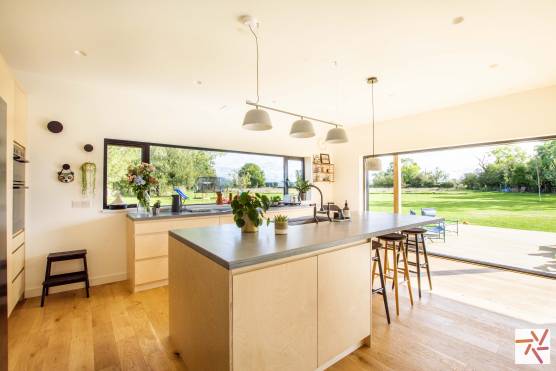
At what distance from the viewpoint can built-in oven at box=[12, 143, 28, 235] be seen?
2.56 meters

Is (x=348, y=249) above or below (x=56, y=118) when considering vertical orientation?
below

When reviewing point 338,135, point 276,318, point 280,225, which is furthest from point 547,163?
point 276,318

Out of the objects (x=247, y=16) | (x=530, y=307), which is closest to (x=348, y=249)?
(x=247, y=16)

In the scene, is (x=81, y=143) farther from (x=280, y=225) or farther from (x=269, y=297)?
(x=269, y=297)

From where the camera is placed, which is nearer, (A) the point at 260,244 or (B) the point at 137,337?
(A) the point at 260,244

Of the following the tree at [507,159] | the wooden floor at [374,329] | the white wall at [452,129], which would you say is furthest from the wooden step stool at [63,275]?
the tree at [507,159]

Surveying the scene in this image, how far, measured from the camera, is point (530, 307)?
105 inches

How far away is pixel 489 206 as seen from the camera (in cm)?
419

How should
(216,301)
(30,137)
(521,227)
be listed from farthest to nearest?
(521,227) → (30,137) → (216,301)

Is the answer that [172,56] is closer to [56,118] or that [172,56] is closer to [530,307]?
[56,118]

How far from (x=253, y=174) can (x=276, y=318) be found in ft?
12.1

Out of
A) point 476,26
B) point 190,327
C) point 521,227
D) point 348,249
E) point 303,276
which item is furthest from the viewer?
point 521,227

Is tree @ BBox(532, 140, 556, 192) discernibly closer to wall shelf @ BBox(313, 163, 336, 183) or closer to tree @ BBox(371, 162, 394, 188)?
tree @ BBox(371, 162, 394, 188)

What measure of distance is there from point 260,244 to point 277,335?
53 cm
